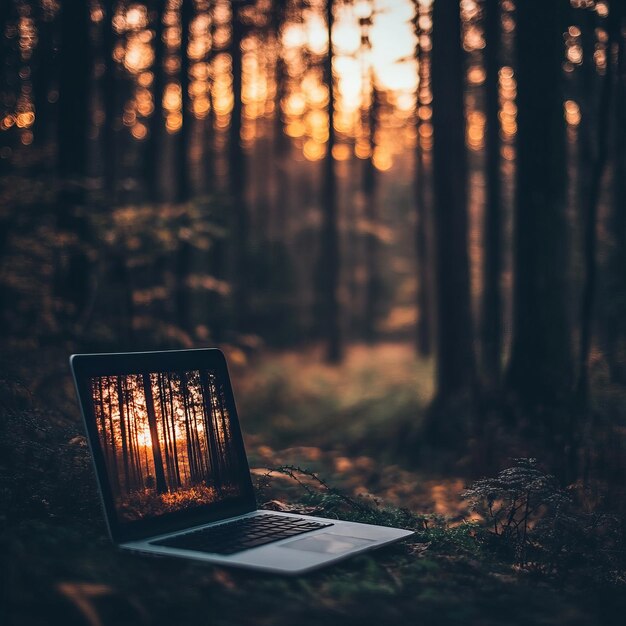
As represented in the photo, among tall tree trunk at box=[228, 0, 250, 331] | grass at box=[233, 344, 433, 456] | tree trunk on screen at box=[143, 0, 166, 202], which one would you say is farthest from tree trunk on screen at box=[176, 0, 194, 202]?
grass at box=[233, 344, 433, 456]

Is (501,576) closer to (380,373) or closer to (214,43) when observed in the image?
(380,373)

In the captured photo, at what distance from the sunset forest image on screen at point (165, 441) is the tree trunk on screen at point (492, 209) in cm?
1217

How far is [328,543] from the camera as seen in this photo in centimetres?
345

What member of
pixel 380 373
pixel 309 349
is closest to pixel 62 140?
pixel 380 373

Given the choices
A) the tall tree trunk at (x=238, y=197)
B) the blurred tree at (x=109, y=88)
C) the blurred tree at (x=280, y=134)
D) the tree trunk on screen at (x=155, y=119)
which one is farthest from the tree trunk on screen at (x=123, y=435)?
the tall tree trunk at (x=238, y=197)

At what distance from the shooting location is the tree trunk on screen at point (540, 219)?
33.5ft

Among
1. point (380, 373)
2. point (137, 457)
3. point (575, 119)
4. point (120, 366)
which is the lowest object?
point (380, 373)

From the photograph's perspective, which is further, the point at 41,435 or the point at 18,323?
the point at 18,323

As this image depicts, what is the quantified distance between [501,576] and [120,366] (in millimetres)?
1984

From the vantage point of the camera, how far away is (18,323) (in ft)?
36.1

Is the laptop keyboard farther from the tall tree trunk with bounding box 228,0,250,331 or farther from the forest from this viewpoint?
the tall tree trunk with bounding box 228,0,250,331

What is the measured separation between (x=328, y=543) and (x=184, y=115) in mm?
17411

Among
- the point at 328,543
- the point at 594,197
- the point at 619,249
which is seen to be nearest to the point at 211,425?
the point at 328,543

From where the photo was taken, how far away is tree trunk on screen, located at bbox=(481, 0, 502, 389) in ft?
53.0
